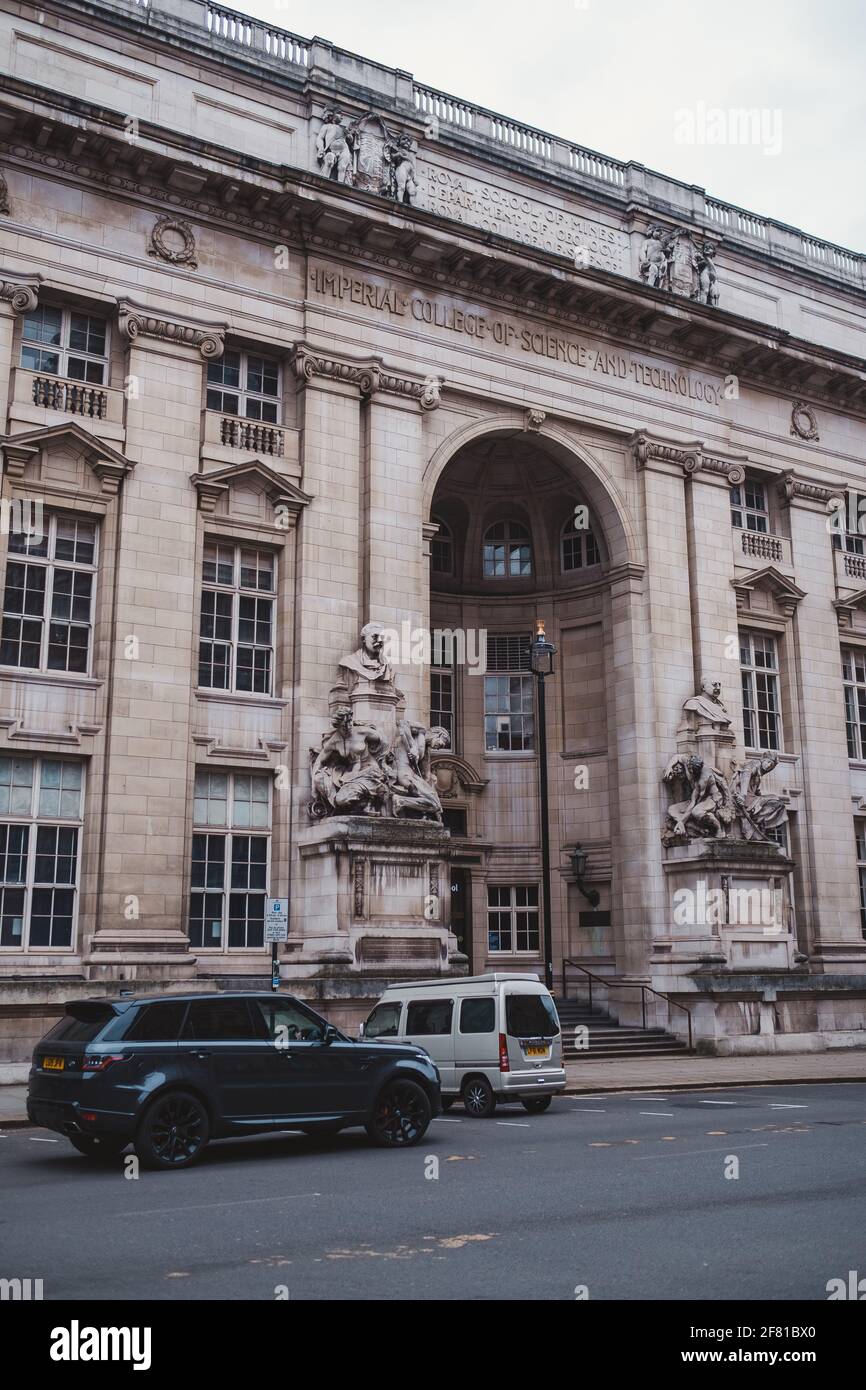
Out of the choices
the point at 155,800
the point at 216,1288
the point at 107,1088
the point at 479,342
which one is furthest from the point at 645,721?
the point at 216,1288

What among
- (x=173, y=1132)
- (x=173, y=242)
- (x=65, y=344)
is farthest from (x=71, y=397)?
(x=173, y=1132)

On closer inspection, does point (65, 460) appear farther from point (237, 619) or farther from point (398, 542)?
point (398, 542)

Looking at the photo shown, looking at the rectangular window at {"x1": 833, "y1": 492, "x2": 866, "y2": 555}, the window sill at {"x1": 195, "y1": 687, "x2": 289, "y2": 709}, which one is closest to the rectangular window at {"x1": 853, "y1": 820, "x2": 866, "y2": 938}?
the rectangular window at {"x1": 833, "y1": 492, "x2": 866, "y2": 555}

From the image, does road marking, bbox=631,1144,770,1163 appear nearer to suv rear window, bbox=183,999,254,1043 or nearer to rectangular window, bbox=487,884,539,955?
suv rear window, bbox=183,999,254,1043

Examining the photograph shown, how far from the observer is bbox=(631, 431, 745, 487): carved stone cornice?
32.4m

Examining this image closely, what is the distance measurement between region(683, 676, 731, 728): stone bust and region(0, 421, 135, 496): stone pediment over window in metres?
14.1

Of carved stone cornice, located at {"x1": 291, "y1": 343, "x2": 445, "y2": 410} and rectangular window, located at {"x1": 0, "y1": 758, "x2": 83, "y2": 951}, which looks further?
carved stone cornice, located at {"x1": 291, "y1": 343, "x2": 445, "y2": 410}

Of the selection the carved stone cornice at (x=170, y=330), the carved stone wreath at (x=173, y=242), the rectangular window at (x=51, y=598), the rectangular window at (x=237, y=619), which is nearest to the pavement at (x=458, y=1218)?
the rectangular window at (x=51, y=598)

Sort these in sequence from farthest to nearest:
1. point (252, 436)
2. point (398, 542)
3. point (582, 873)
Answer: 1. point (582, 873)
2. point (398, 542)
3. point (252, 436)

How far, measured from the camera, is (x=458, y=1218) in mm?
9797

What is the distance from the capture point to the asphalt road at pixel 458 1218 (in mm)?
7668

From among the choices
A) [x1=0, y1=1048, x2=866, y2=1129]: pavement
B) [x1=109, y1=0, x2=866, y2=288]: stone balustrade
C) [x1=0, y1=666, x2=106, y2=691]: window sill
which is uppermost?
[x1=109, y1=0, x2=866, y2=288]: stone balustrade

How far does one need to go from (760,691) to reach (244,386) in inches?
606

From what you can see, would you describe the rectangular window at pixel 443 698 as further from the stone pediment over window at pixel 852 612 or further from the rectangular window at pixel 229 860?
the stone pediment over window at pixel 852 612
